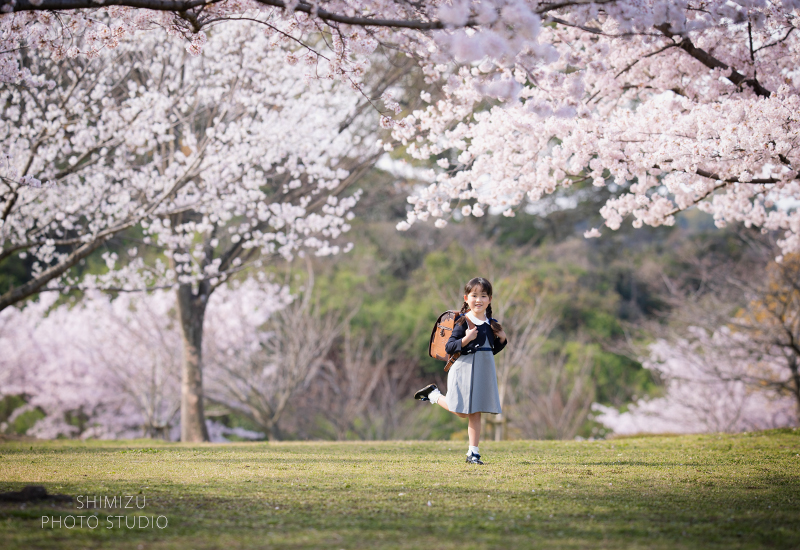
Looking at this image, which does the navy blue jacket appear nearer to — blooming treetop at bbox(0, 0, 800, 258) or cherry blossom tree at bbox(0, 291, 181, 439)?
blooming treetop at bbox(0, 0, 800, 258)

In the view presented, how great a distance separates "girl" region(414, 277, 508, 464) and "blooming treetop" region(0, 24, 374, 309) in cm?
403

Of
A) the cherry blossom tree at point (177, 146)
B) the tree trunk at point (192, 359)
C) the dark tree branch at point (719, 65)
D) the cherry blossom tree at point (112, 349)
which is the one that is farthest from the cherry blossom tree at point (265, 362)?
the dark tree branch at point (719, 65)

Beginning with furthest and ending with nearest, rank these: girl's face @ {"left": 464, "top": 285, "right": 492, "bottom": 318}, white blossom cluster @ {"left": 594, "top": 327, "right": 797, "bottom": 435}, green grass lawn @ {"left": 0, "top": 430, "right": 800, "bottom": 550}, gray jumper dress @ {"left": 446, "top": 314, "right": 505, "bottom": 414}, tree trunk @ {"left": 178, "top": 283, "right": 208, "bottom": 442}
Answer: white blossom cluster @ {"left": 594, "top": 327, "right": 797, "bottom": 435}, tree trunk @ {"left": 178, "top": 283, "right": 208, "bottom": 442}, girl's face @ {"left": 464, "top": 285, "right": 492, "bottom": 318}, gray jumper dress @ {"left": 446, "top": 314, "right": 505, "bottom": 414}, green grass lawn @ {"left": 0, "top": 430, "right": 800, "bottom": 550}

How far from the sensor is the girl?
454 cm

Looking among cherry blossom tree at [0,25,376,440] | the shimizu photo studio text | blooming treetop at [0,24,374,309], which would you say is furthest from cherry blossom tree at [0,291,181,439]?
the shimizu photo studio text

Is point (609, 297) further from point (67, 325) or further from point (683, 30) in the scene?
point (683, 30)

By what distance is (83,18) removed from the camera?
4402mm

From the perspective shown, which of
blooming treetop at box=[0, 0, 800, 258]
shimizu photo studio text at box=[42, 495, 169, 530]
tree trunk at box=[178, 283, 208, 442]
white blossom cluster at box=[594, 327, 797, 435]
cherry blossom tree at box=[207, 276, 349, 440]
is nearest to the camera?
shimizu photo studio text at box=[42, 495, 169, 530]

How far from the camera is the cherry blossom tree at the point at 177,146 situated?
7629 mm

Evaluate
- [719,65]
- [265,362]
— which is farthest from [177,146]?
[719,65]

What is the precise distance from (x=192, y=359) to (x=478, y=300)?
6.08 meters

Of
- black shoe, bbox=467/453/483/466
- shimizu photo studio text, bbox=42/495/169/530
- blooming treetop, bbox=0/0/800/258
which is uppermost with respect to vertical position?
blooming treetop, bbox=0/0/800/258

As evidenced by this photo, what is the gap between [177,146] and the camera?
32.6ft

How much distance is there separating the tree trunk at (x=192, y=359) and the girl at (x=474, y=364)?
5775 mm
